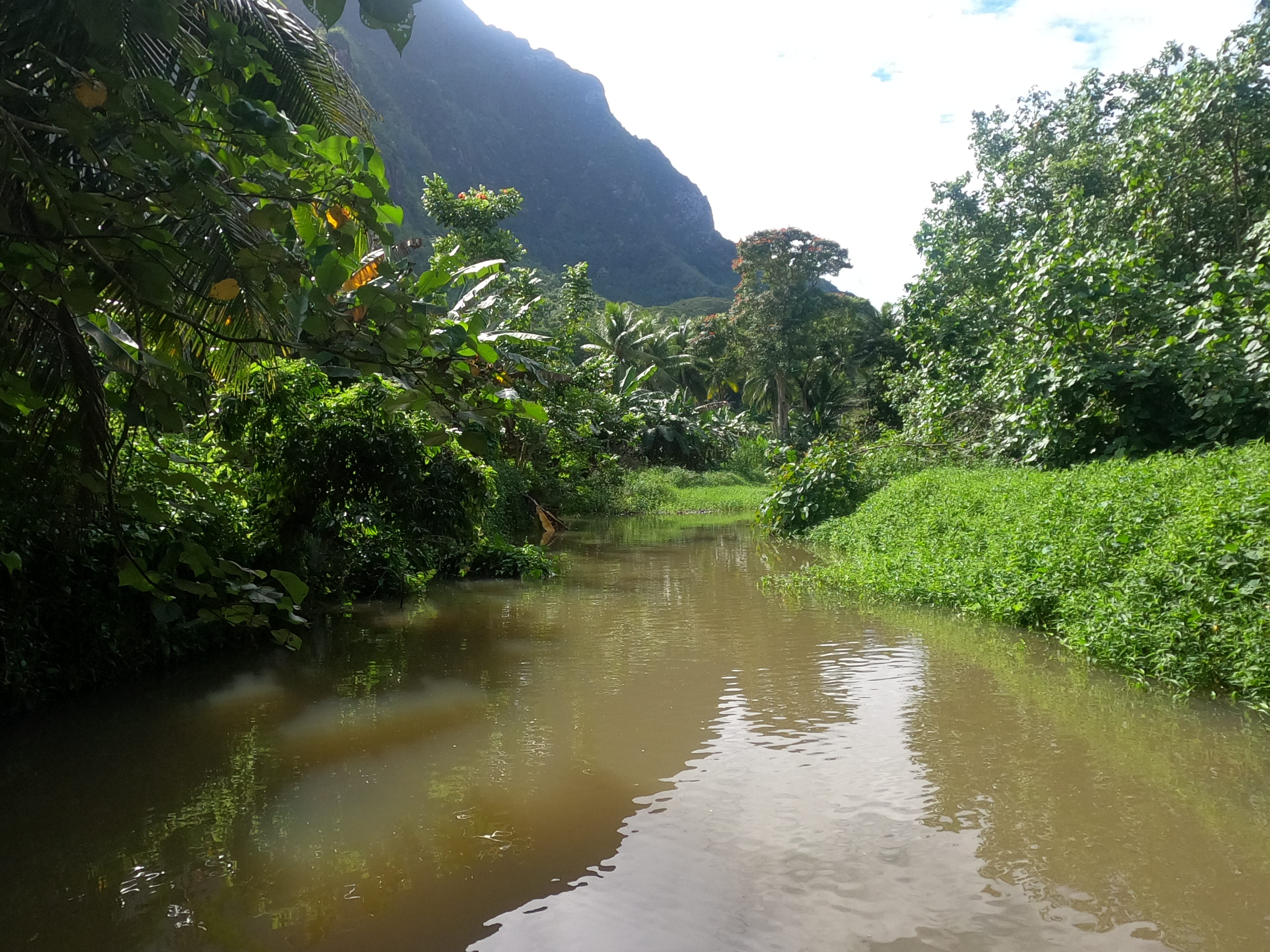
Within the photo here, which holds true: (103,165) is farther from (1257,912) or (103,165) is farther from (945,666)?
(945,666)

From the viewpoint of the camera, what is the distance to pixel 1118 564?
577 centimetres

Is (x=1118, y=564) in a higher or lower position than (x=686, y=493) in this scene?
higher

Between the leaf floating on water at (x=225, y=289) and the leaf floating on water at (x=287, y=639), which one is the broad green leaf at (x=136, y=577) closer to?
the leaf floating on water at (x=287, y=639)

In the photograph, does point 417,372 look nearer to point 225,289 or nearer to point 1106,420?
point 225,289

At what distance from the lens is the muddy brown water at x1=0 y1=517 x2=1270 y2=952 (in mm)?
2682

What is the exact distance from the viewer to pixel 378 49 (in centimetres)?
7138

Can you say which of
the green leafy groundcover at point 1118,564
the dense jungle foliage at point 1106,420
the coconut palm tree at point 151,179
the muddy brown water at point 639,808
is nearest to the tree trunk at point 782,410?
the dense jungle foliage at point 1106,420

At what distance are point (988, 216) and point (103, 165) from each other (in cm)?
1892

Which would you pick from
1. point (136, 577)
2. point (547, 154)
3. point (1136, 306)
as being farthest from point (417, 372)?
point (547, 154)

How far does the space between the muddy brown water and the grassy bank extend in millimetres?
12362

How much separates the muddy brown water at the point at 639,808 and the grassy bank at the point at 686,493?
1236cm

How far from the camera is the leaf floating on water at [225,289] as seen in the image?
158 centimetres

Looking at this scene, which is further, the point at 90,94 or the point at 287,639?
the point at 287,639

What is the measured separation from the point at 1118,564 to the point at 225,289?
5957mm
